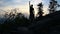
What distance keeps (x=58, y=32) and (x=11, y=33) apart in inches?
76.2

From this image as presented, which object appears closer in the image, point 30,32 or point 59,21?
point 30,32

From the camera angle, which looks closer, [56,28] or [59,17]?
[56,28]

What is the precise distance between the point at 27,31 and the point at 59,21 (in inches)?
59.2

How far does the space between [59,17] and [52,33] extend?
107 cm

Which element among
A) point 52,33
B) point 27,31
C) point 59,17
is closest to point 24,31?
point 27,31

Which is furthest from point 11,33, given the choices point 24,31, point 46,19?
point 46,19

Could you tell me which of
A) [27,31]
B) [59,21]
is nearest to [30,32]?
[27,31]

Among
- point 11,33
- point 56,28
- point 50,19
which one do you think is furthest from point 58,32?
point 11,33

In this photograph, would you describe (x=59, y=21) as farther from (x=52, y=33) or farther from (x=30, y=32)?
(x=30, y=32)

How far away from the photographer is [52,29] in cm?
902

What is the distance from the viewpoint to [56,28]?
8953mm

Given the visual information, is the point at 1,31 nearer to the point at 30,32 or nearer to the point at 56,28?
the point at 30,32

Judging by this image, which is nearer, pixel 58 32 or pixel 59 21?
pixel 58 32

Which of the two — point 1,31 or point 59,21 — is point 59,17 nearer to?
point 59,21
